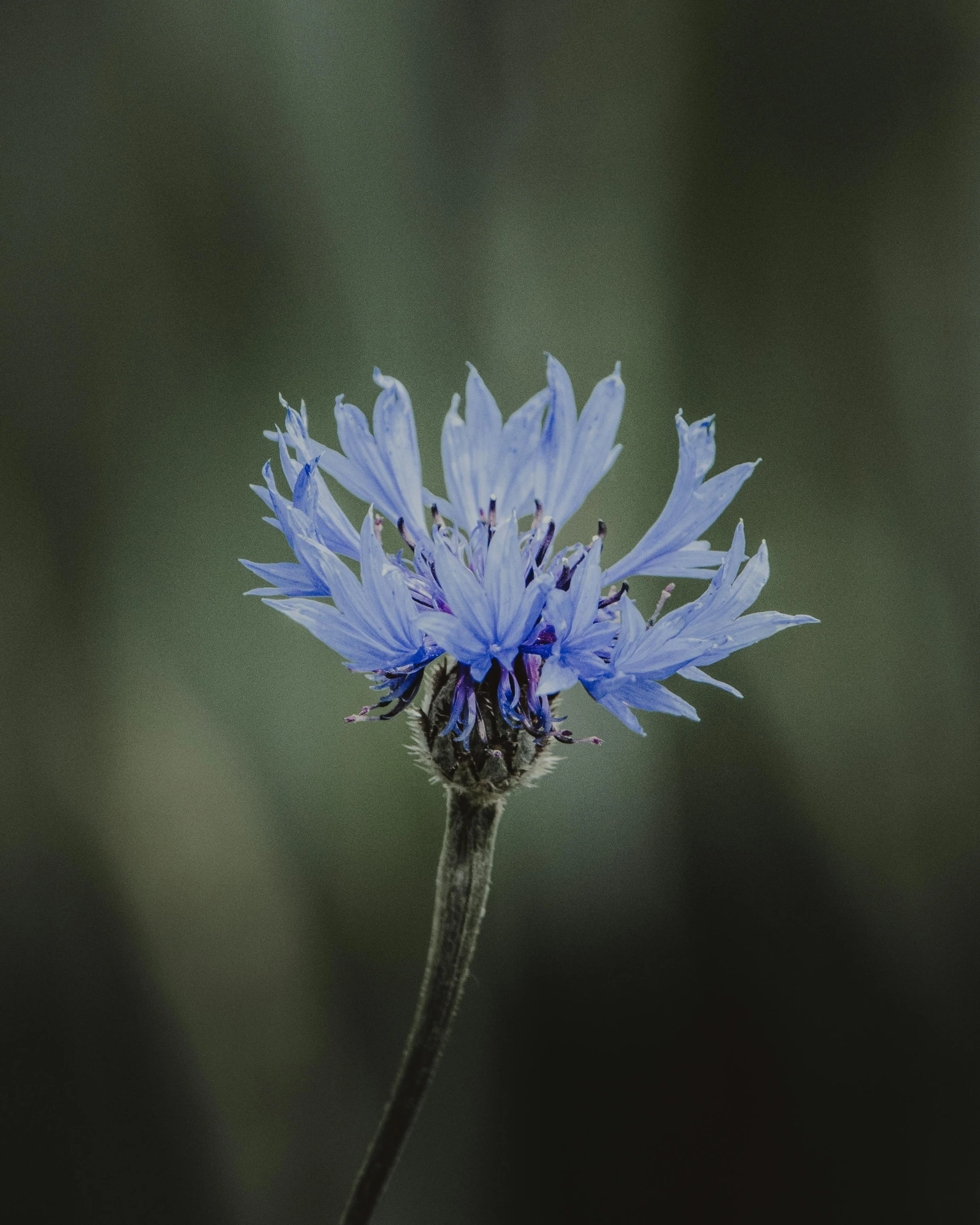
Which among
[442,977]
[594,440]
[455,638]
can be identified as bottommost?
[442,977]

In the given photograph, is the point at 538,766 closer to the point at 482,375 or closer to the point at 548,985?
the point at 548,985

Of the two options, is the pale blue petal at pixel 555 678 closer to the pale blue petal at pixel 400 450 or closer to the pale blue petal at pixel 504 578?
the pale blue petal at pixel 504 578

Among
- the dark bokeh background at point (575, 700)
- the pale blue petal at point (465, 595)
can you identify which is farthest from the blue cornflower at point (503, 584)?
the dark bokeh background at point (575, 700)

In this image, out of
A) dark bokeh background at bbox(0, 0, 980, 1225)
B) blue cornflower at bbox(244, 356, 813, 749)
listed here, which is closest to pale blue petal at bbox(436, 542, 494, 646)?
blue cornflower at bbox(244, 356, 813, 749)

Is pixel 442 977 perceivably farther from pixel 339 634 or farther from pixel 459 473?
pixel 459 473

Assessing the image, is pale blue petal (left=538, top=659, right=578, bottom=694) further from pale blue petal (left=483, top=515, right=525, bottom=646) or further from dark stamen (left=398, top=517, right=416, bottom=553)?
dark stamen (left=398, top=517, right=416, bottom=553)

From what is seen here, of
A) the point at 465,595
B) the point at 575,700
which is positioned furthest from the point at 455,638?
the point at 575,700

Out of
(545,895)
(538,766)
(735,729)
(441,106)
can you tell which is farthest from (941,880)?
(441,106)
